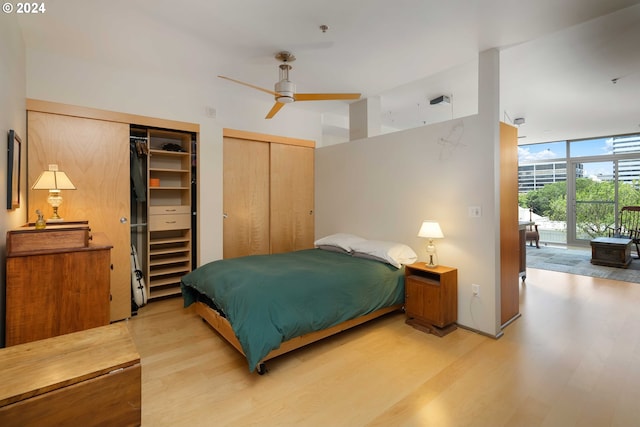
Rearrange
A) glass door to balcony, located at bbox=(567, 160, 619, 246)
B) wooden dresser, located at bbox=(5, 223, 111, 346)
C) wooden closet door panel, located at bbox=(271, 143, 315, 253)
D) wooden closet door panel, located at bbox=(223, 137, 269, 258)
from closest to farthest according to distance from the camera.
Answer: wooden dresser, located at bbox=(5, 223, 111, 346), wooden closet door panel, located at bbox=(223, 137, 269, 258), wooden closet door panel, located at bbox=(271, 143, 315, 253), glass door to balcony, located at bbox=(567, 160, 619, 246)

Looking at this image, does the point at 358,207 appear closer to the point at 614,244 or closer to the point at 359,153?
the point at 359,153

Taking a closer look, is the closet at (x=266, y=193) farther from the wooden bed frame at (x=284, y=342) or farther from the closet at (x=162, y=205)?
the wooden bed frame at (x=284, y=342)

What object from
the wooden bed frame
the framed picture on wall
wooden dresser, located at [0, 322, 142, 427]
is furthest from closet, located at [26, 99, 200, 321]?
wooden dresser, located at [0, 322, 142, 427]

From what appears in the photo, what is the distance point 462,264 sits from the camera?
3.16 metres

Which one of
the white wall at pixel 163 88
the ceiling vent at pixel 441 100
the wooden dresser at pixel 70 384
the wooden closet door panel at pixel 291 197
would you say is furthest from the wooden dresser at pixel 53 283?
the ceiling vent at pixel 441 100

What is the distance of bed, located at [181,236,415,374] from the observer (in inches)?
87.9

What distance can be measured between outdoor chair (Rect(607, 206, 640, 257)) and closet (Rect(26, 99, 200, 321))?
28.0ft

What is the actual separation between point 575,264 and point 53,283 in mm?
7759

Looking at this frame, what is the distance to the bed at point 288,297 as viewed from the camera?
2232 millimetres

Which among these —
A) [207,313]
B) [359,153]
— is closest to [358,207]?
[359,153]

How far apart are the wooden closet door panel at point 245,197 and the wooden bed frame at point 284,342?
4.16 ft

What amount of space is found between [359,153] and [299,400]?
3159 millimetres

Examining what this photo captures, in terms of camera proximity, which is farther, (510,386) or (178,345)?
(178,345)

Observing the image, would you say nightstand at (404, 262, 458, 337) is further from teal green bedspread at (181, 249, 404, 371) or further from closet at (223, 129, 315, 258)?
closet at (223, 129, 315, 258)
